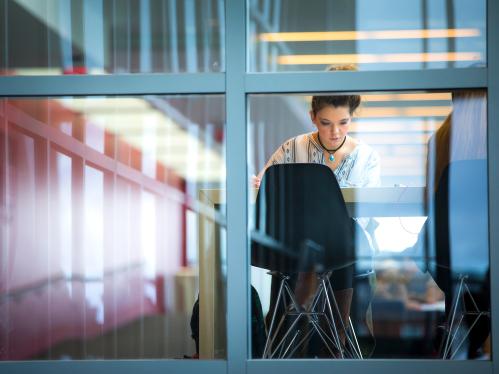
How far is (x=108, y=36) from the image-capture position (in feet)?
5.79

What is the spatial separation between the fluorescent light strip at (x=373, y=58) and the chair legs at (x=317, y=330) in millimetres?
793

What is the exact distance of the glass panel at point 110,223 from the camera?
1.73 metres

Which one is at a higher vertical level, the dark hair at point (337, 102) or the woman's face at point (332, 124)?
the dark hair at point (337, 102)

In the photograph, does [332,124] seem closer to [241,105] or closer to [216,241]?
[241,105]

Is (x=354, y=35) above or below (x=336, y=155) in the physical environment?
above

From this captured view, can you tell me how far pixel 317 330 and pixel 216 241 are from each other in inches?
20.2

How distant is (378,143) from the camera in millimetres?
1867

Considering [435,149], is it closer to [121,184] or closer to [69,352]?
[121,184]

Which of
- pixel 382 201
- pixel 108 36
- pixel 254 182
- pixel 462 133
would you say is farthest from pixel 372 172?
pixel 108 36

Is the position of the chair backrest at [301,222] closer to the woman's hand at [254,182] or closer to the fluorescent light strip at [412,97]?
the woman's hand at [254,182]

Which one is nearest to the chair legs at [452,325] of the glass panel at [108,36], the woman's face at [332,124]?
the woman's face at [332,124]

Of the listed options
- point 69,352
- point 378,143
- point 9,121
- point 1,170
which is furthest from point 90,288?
point 378,143

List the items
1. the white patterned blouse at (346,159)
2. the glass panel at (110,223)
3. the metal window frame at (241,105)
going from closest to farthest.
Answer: the metal window frame at (241,105) < the glass panel at (110,223) < the white patterned blouse at (346,159)

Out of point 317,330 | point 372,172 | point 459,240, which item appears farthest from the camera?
point 372,172
